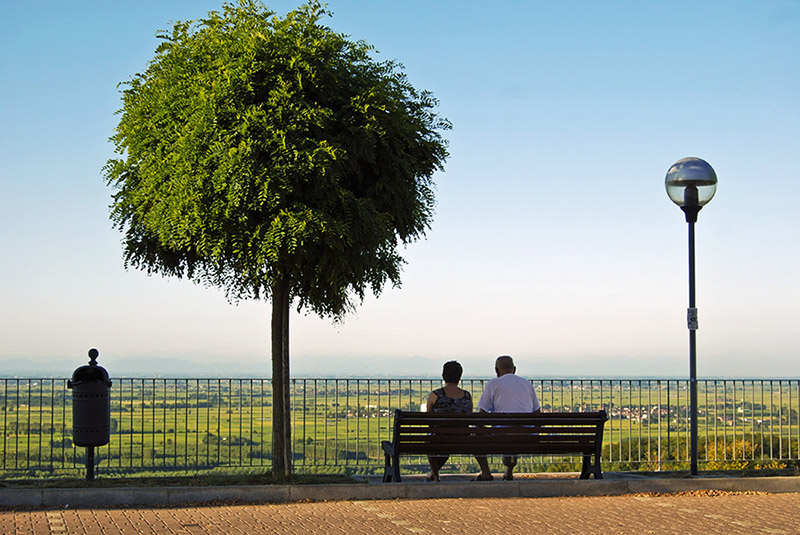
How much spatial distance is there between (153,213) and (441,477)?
5009 millimetres

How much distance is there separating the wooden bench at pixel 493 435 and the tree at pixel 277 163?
6.98 ft

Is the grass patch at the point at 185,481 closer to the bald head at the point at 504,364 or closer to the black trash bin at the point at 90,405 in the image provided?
the black trash bin at the point at 90,405

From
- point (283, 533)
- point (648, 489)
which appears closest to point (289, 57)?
point (283, 533)

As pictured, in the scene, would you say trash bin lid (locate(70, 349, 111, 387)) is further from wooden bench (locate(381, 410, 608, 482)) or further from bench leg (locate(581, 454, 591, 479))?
bench leg (locate(581, 454, 591, 479))

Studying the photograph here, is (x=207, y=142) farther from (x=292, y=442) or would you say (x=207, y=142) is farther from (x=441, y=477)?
(x=441, y=477)

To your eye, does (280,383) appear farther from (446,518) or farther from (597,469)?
(597,469)

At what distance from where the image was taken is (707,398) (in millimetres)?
14383

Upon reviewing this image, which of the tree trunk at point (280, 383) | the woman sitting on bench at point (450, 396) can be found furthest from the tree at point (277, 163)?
the woman sitting on bench at point (450, 396)

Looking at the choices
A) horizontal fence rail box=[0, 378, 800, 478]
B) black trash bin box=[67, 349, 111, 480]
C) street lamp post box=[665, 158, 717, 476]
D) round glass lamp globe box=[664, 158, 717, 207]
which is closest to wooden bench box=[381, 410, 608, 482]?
horizontal fence rail box=[0, 378, 800, 478]

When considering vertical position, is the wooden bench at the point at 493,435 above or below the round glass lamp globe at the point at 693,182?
below

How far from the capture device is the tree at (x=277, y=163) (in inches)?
442

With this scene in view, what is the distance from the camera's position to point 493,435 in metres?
11.2

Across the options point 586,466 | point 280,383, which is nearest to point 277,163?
point 280,383

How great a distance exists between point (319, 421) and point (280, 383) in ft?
3.45
